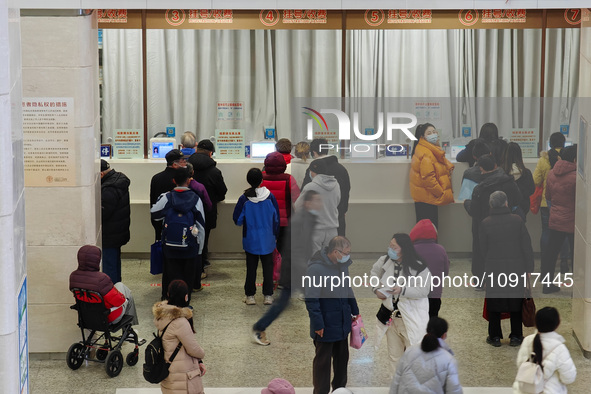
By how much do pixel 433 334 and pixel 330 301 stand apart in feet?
3.38

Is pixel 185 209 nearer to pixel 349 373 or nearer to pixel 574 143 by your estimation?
pixel 349 373

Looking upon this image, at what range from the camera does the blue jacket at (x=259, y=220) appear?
31.6 feet

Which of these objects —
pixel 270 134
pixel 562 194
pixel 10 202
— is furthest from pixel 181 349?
pixel 270 134

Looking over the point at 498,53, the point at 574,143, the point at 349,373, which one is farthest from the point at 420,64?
the point at 349,373

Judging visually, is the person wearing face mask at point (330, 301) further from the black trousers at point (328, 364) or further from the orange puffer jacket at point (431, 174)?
the orange puffer jacket at point (431, 174)

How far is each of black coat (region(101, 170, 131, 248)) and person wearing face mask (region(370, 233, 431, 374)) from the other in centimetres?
306

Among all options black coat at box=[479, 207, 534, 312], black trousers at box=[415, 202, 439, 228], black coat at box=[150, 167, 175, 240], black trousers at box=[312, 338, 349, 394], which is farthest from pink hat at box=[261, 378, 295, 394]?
black coat at box=[150, 167, 175, 240]

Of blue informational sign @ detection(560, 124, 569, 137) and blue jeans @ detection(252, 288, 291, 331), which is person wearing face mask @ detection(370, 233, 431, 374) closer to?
blue jeans @ detection(252, 288, 291, 331)

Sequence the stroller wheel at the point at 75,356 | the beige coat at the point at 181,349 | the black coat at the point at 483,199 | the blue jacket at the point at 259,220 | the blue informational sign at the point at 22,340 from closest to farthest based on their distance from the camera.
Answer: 1. the blue informational sign at the point at 22,340
2. the beige coat at the point at 181,349
3. the stroller wheel at the point at 75,356
4. the black coat at the point at 483,199
5. the blue jacket at the point at 259,220

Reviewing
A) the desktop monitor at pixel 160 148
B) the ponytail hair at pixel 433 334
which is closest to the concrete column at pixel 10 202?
the ponytail hair at pixel 433 334

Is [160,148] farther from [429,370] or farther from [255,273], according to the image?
[429,370]

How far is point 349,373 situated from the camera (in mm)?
8266

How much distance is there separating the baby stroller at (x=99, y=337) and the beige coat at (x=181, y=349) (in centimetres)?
123

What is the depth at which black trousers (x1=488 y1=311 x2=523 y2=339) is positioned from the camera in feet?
28.8
